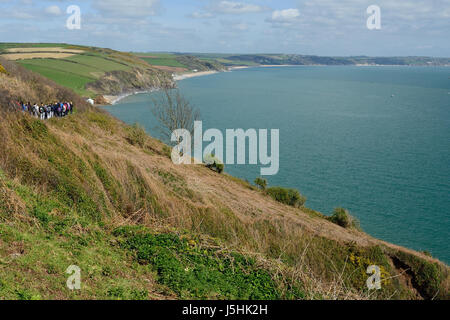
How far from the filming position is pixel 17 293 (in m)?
6.43

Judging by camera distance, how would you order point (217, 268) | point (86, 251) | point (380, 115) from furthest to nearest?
point (380, 115)
point (217, 268)
point (86, 251)

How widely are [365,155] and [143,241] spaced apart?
4321cm

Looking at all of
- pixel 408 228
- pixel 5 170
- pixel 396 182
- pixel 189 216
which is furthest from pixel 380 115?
pixel 5 170

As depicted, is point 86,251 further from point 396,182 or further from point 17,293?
point 396,182

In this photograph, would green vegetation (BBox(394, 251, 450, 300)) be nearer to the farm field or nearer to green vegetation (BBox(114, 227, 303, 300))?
green vegetation (BBox(114, 227, 303, 300))

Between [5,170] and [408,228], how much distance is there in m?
27.3

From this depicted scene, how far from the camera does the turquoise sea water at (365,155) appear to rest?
96.8 feet

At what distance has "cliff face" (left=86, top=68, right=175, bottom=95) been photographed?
101550mm

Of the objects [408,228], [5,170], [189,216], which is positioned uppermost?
[5,170]

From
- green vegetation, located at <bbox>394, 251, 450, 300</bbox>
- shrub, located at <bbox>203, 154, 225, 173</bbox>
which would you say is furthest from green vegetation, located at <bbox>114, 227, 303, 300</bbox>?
shrub, located at <bbox>203, 154, 225, 173</bbox>

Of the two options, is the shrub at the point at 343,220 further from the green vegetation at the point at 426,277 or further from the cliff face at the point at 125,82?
the cliff face at the point at 125,82

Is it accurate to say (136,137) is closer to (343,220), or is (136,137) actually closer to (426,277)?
(343,220)

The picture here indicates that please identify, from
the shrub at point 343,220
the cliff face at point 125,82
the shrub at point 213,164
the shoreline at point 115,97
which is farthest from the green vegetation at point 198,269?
the cliff face at point 125,82

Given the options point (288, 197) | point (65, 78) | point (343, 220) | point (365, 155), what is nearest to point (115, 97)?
point (65, 78)
